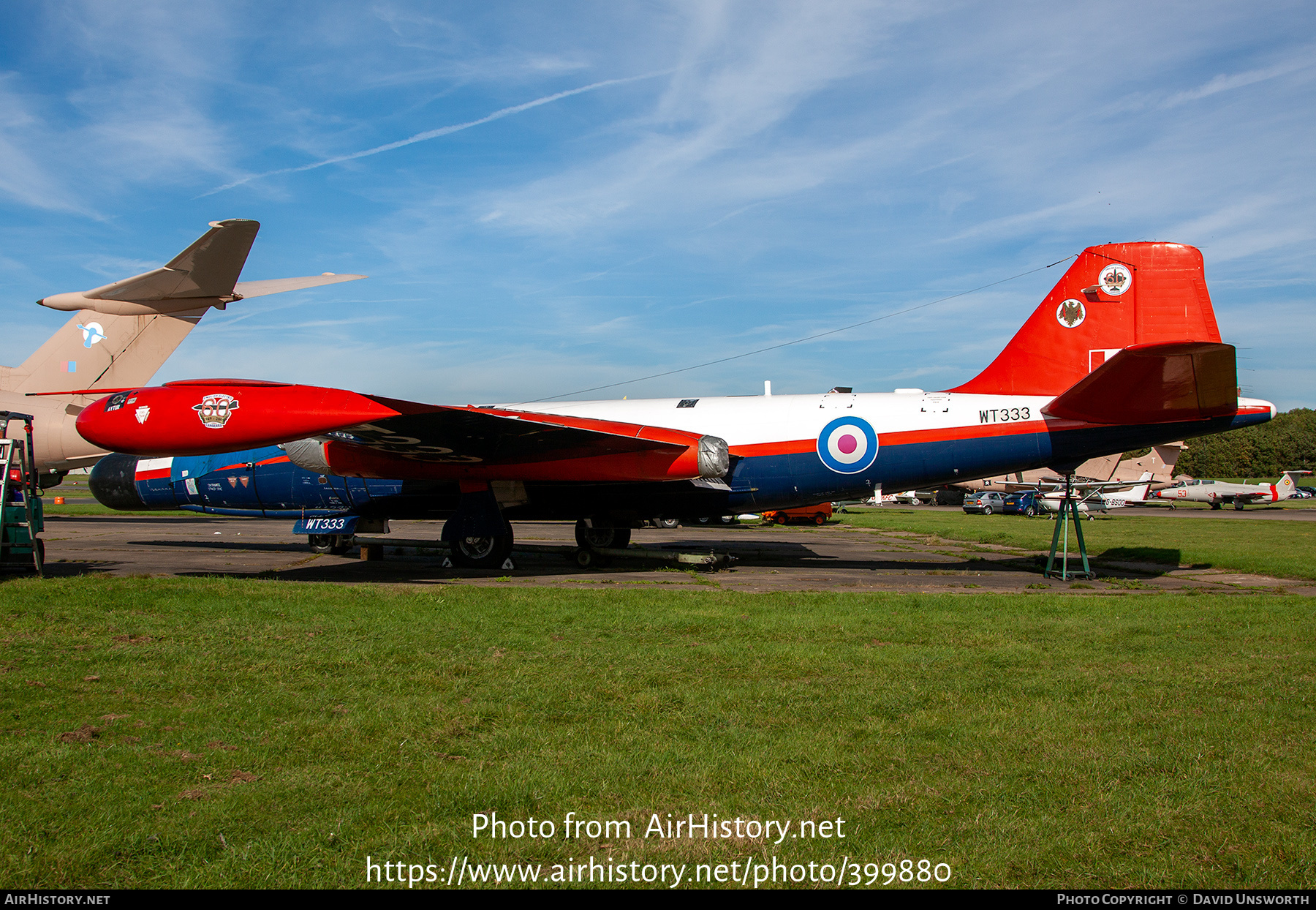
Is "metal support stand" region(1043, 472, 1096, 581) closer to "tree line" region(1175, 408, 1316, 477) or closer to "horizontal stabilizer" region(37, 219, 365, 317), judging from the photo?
"horizontal stabilizer" region(37, 219, 365, 317)

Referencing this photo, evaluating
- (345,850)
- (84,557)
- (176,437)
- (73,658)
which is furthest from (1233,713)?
(84,557)

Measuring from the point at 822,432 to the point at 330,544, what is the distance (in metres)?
11.6

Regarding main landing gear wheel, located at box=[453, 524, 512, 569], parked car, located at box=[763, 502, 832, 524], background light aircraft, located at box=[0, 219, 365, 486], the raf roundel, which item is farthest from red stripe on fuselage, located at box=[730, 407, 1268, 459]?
parked car, located at box=[763, 502, 832, 524]

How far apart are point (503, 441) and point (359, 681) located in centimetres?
852

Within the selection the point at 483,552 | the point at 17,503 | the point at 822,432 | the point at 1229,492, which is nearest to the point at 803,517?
the point at 822,432

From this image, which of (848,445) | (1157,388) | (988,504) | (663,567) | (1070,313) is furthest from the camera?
(988,504)

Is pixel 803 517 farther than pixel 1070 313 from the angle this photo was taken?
Yes

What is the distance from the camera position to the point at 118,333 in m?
15.5

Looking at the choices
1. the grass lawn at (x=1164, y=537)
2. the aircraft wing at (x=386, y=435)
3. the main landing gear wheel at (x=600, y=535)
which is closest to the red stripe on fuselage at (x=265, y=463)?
the aircraft wing at (x=386, y=435)

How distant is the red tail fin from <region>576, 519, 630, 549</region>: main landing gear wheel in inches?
302

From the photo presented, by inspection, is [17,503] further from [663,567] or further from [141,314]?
[663,567]

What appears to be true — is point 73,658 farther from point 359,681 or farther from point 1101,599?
point 1101,599

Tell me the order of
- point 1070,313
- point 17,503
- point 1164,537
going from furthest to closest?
point 1164,537 → point 1070,313 → point 17,503

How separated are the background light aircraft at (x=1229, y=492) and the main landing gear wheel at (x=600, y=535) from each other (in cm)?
4532
